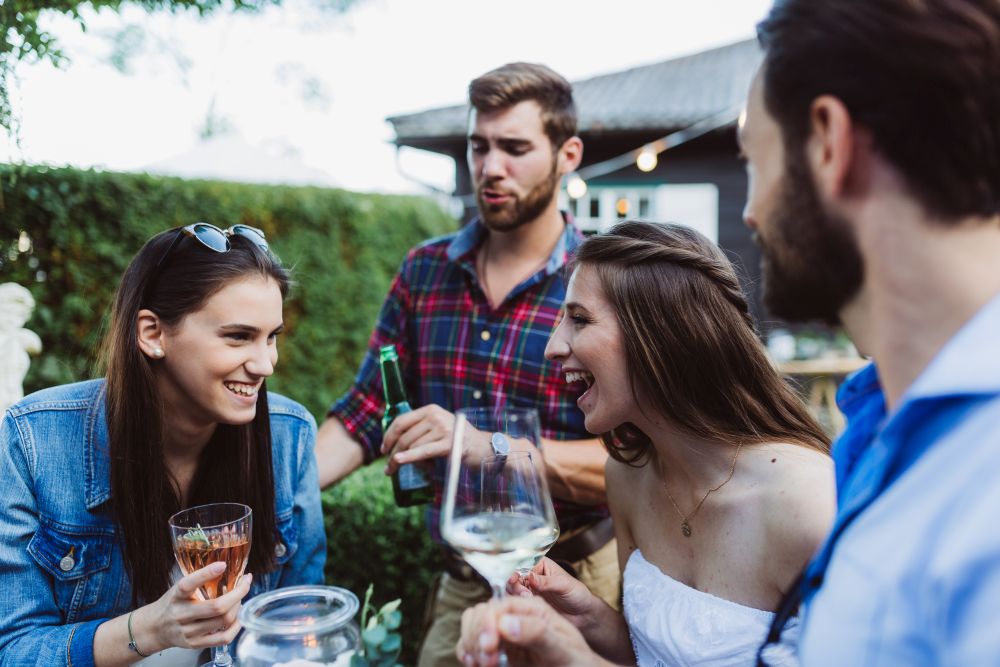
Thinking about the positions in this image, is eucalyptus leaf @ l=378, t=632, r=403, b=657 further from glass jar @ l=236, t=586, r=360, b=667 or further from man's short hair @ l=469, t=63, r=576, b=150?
man's short hair @ l=469, t=63, r=576, b=150

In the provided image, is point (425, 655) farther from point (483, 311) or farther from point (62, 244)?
point (62, 244)

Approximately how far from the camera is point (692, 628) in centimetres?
196

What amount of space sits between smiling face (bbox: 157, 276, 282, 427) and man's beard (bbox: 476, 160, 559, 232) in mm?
1153

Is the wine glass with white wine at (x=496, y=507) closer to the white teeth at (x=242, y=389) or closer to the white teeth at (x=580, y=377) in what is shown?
the white teeth at (x=580, y=377)

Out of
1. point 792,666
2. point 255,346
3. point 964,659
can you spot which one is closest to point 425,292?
point 255,346

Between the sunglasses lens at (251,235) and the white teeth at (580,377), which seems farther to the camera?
the sunglasses lens at (251,235)

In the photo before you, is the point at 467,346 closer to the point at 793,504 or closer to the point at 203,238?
→ the point at 203,238

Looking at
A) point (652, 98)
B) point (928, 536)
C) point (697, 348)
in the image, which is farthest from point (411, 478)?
point (652, 98)

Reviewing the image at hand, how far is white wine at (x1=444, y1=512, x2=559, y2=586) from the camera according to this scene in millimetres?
1168

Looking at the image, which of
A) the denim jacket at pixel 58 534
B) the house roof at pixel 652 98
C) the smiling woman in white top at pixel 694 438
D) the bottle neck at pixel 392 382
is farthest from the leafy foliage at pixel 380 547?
the house roof at pixel 652 98

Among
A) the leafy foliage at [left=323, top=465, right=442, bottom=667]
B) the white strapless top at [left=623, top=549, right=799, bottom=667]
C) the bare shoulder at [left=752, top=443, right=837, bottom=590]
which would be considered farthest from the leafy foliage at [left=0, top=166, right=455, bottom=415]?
the bare shoulder at [left=752, top=443, right=837, bottom=590]

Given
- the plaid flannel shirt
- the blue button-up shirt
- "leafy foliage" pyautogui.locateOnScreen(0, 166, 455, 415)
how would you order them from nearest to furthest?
1. the blue button-up shirt
2. the plaid flannel shirt
3. "leafy foliage" pyautogui.locateOnScreen(0, 166, 455, 415)

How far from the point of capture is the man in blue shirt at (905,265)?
947 mm

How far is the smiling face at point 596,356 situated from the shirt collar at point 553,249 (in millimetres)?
842
